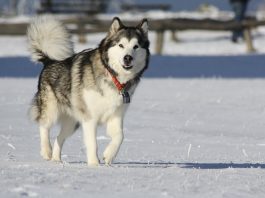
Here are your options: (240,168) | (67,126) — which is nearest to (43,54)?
(67,126)

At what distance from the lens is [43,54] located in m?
7.34

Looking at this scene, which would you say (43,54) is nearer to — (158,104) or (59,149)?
(59,149)

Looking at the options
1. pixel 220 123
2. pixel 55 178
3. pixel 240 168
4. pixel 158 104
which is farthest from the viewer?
pixel 158 104

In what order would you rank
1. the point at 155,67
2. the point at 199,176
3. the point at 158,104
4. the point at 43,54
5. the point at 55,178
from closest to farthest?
1. the point at 55,178
2. the point at 199,176
3. the point at 43,54
4. the point at 158,104
5. the point at 155,67

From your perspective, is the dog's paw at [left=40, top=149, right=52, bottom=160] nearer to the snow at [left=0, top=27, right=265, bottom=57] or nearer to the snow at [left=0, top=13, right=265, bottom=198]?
the snow at [left=0, top=13, right=265, bottom=198]

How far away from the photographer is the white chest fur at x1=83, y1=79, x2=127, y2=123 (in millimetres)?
6258

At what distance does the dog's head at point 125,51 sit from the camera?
6.30 m

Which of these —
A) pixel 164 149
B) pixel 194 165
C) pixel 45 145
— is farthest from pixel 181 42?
pixel 194 165

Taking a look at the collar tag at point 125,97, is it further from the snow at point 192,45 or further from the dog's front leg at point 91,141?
the snow at point 192,45

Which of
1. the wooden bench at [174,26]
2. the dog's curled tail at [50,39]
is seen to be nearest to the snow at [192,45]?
the wooden bench at [174,26]

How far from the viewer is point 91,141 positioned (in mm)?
6371

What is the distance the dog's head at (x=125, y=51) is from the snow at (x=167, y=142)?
2.69 feet

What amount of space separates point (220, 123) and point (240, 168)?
3717 mm

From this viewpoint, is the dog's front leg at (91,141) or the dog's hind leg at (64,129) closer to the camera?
the dog's front leg at (91,141)
